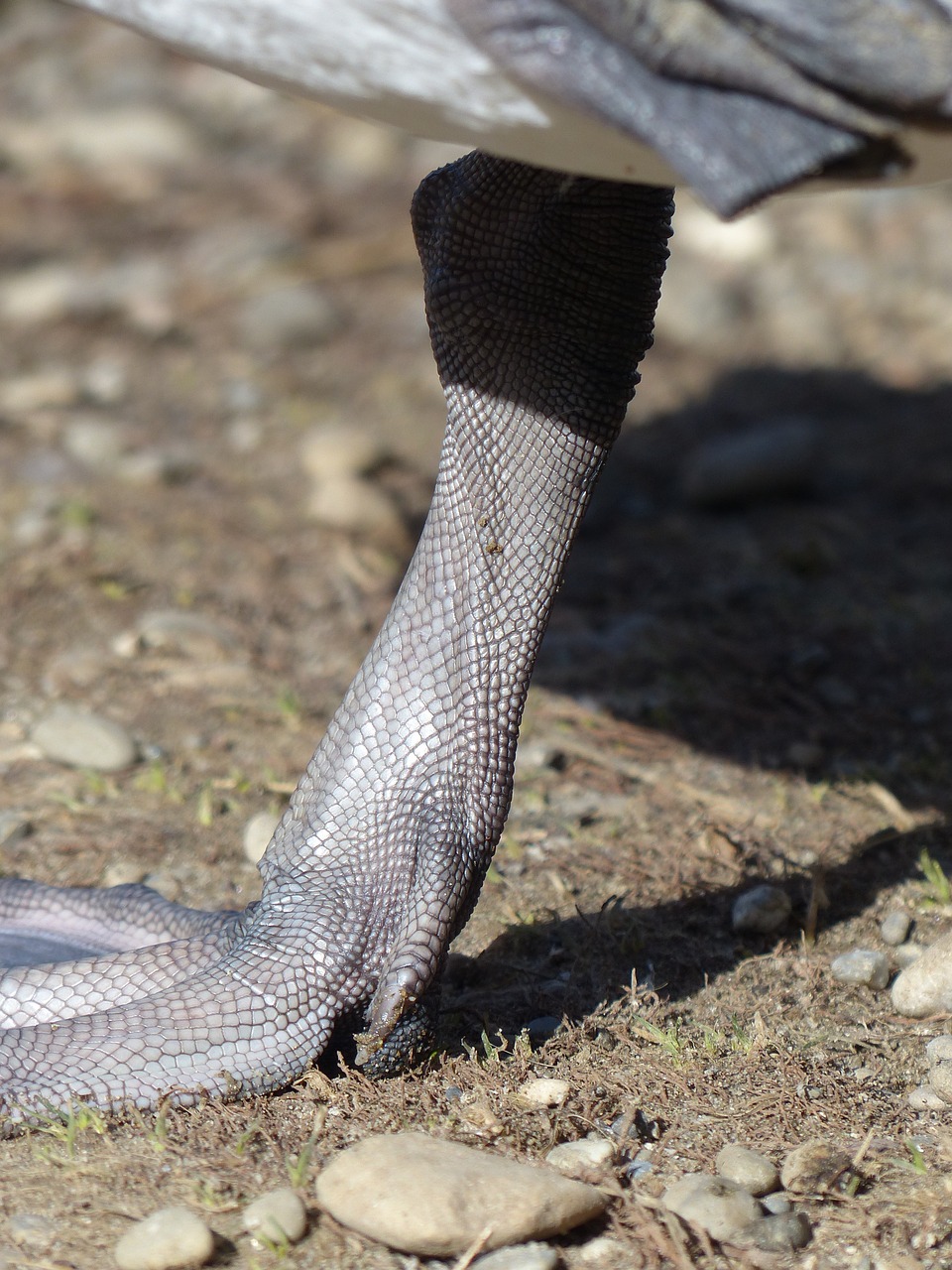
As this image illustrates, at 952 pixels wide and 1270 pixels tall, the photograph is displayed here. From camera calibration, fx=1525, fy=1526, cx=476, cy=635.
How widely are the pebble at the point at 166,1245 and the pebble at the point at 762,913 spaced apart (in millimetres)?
1177

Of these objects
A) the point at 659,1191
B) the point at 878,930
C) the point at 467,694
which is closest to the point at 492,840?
the point at 467,694

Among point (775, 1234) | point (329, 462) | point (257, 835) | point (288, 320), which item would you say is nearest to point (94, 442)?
point (329, 462)

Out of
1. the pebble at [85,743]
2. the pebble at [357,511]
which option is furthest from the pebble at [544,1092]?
the pebble at [357,511]


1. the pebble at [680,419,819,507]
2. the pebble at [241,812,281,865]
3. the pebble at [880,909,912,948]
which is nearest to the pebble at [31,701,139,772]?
the pebble at [241,812,281,865]

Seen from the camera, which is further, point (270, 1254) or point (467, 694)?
point (467, 694)

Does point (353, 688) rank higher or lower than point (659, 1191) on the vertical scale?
higher

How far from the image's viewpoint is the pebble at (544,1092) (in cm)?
218

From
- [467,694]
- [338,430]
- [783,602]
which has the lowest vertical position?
[338,430]

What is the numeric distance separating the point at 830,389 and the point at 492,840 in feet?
12.7

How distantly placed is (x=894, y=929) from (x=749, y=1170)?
2.63 ft

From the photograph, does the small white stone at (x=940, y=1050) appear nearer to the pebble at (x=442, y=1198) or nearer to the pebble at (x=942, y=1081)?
the pebble at (x=942, y=1081)

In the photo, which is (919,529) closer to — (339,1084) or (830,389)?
(830,389)

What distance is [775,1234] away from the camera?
1936mm

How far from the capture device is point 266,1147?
6.83ft
